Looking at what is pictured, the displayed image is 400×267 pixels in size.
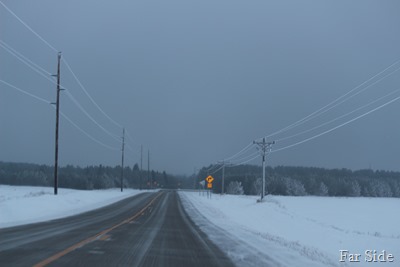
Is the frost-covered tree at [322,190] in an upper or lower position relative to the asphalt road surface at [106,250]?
lower

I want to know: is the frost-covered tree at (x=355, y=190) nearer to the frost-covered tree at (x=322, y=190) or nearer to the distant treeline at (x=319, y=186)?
the distant treeline at (x=319, y=186)

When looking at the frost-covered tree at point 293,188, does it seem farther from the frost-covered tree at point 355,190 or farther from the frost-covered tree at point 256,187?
the frost-covered tree at point 355,190

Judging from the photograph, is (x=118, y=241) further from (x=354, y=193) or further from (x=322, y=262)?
(x=354, y=193)

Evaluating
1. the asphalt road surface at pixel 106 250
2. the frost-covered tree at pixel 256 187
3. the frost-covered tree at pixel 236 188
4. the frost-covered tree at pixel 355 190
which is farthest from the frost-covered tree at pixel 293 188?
the asphalt road surface at pixel 106 250

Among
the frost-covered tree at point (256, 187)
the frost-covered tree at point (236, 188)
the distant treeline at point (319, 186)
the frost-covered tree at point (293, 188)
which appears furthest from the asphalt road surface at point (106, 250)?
the frost-covered tree at point (256, 187)

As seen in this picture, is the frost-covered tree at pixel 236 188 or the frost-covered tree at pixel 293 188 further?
the frost-covered tree at pixel 236 188

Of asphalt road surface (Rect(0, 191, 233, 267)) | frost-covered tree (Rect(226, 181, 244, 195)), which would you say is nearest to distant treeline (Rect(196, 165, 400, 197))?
frost-covered tree (Rect(226, 181, 244, 195))

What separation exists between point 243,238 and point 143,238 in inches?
133

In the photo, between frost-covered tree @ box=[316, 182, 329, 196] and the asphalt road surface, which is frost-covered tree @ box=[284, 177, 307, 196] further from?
the asphalt road surface

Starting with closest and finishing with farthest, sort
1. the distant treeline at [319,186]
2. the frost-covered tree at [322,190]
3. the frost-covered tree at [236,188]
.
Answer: the distant treeline at [319,186] < the frost-covered tree at [236,188] < the frost-covered tree at [322,190]

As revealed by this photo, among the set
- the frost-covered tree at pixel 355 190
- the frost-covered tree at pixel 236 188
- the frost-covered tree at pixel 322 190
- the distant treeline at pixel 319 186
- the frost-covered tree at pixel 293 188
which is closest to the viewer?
the frost-covered tree at pixel 293 188

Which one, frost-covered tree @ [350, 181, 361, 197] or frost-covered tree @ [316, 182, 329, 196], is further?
frost-covered tree @ [316, 182, 329, 196]

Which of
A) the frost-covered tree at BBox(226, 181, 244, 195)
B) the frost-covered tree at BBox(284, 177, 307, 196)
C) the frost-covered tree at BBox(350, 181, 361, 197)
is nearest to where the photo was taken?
the frost-covered tree at BBox(284, 177, 307, 196)

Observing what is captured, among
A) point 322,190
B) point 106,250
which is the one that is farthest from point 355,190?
point 106,250
